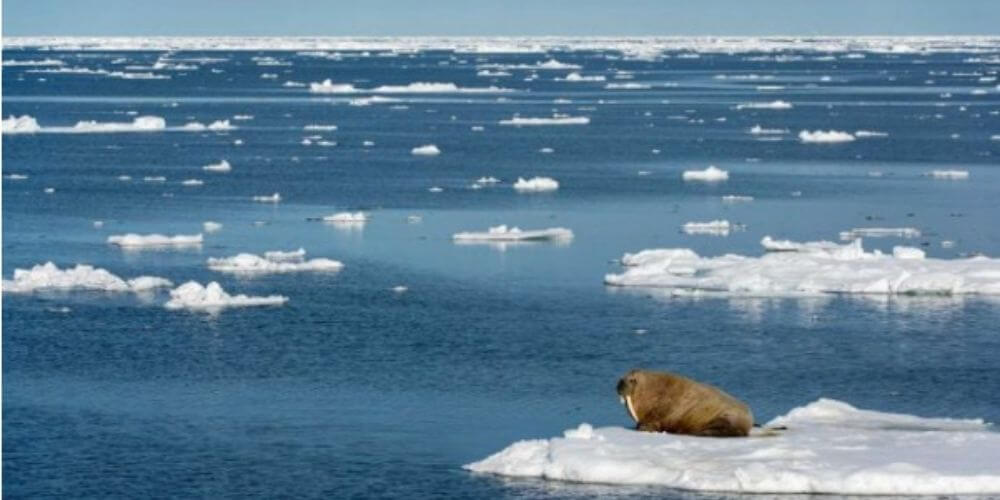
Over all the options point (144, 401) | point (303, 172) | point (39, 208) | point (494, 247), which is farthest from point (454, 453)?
point (303, 172)

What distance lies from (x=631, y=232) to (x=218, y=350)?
43.4 ft

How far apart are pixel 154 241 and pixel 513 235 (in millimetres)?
6167

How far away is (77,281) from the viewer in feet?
94.4

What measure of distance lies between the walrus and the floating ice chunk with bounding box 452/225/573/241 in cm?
1698

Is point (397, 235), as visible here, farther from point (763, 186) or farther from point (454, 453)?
point (454, 453)

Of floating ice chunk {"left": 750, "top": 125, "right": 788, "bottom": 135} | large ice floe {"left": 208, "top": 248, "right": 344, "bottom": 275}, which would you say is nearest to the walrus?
large ice floe {"left": 208, "top": 248, "right": 344, "bottom": 275}

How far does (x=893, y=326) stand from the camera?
24.9 m

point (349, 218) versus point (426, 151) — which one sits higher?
point (426, 151)

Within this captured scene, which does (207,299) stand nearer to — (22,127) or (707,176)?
(707,176)

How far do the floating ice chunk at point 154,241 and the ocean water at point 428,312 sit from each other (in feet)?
1.48

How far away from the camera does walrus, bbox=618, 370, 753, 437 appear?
16.7 meters

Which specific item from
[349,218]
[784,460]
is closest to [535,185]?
[349,218]

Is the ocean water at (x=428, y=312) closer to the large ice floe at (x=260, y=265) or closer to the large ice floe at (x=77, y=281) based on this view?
the large ice floe at (x=260, y=265)

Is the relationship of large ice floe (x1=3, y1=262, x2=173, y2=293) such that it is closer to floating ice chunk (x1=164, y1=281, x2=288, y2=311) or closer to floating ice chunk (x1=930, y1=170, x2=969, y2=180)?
floating ice chunk (x1=164, y1=281, x2=288, y2=311)
